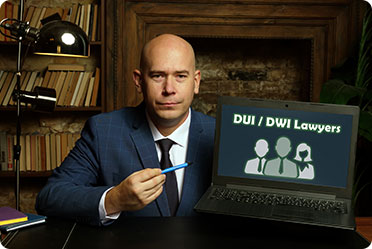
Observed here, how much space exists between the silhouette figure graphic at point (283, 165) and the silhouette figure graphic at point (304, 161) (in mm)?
15

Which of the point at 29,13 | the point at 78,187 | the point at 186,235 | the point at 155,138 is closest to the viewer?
the point at 186,235

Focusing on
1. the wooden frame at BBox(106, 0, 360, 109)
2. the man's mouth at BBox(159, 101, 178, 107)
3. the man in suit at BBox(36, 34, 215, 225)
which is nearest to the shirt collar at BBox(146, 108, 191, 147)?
the man in suit at BBox(36, 34, 215, 225)

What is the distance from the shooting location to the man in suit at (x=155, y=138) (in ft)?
4.82

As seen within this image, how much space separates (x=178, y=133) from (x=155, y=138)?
0.09 metres

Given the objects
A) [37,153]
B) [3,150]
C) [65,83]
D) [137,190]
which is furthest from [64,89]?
[137,190]

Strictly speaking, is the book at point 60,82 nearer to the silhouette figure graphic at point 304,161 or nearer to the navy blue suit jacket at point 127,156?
the navy blue suit jacket at point 127,156

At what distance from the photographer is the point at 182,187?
4.92 feet

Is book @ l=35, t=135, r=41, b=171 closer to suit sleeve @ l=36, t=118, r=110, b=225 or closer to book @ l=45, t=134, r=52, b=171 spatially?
book @ l=45, t=134, r=52, b=171

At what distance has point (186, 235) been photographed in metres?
1.02

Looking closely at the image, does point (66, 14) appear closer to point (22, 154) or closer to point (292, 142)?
point (22, 154)

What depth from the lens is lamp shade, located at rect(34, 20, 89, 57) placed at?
1791 mm

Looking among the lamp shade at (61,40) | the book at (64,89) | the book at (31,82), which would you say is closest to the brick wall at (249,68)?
the book at (64,89)

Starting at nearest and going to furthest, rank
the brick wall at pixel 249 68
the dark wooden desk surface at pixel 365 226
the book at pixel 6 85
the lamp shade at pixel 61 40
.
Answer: the dark wooden desk surface at pixel 365 226 → the lamp shade at pixel 61 40 → the book at pixel 6 85 → the brick wall at pixel 249 68

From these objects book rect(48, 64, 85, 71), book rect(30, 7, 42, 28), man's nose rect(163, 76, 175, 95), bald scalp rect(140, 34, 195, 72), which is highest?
book rect(30, 7, 42, 28)
